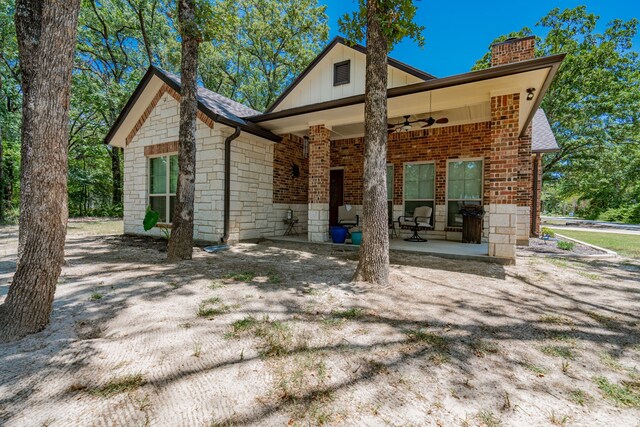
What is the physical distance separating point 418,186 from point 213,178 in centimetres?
607

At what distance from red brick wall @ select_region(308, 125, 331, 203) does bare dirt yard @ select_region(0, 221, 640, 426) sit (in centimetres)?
368

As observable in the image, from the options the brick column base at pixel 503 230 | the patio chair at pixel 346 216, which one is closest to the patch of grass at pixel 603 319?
the brick column base at pixel 503 230

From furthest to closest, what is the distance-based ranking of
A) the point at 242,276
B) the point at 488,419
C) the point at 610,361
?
the point at 242,276
the point at 610,361
the point at 488,419

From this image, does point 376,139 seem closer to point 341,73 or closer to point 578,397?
point 578,397

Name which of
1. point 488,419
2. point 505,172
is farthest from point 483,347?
point 505,172

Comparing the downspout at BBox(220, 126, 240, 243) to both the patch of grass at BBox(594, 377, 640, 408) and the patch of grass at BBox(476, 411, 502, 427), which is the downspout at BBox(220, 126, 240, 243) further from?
the patch of grass at BBox(594, 377, 640, 408)

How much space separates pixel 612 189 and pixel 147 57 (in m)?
39.5

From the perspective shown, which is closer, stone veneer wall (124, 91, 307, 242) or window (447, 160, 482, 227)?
stone veneer wall (124, 91, 307, 242)

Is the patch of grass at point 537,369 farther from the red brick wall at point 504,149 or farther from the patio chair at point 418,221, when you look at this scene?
the patio chair at point 418,221

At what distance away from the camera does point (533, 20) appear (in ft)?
58.5

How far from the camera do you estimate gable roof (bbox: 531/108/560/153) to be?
8383 millimetres

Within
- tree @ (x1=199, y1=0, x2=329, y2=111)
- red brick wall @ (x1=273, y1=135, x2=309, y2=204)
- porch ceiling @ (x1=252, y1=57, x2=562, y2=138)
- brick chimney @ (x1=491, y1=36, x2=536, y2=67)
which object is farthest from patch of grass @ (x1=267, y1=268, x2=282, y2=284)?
tree @ (x1=199, y1=0, x2=329, y2=111)

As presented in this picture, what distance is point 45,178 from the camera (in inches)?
88.2

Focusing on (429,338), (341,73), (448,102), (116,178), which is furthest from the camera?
(116,178)
